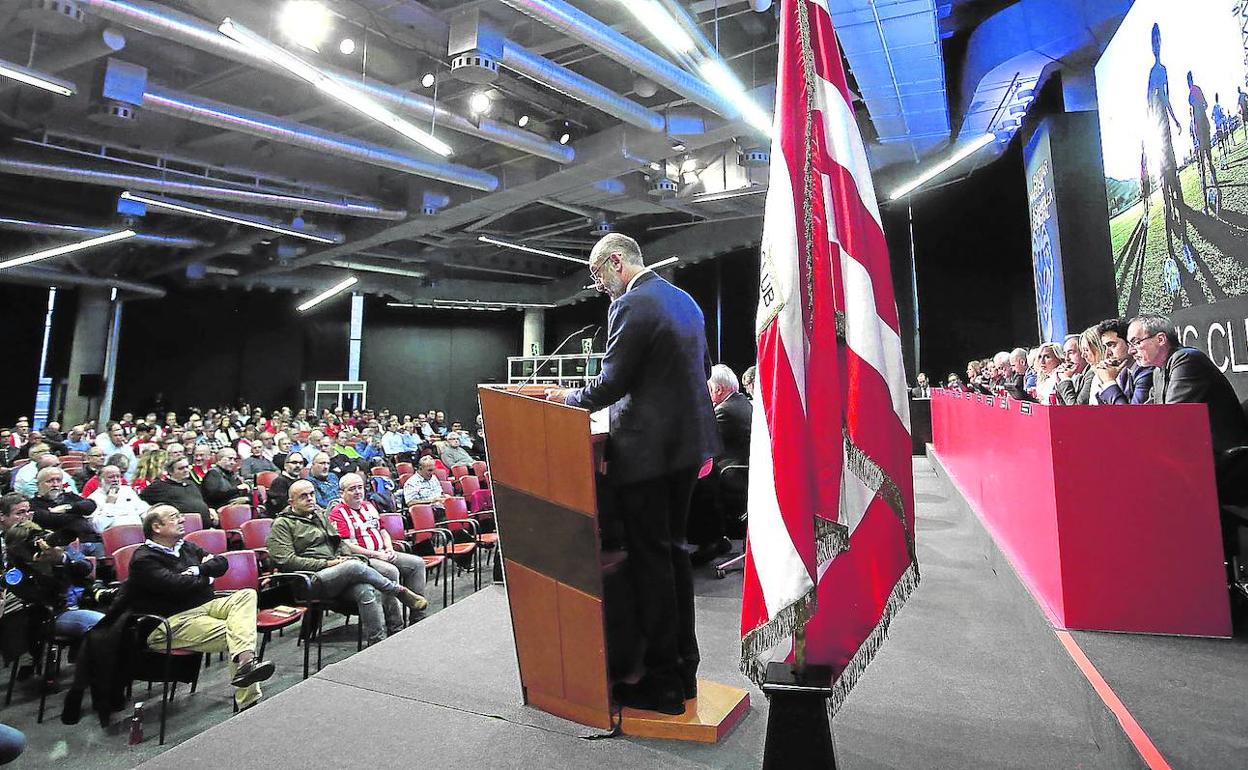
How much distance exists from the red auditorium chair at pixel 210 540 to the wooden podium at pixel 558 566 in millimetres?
3291

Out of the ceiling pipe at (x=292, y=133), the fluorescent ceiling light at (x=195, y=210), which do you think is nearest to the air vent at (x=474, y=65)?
the ceiling pipe at (x=292, y=133)

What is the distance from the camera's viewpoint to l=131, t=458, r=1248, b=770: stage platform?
5.51 ft

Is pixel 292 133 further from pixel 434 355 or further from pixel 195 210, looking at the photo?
pixel 434 355

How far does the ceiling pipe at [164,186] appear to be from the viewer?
28.5ft

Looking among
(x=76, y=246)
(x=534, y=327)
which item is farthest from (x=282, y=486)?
(x=534, y=327)

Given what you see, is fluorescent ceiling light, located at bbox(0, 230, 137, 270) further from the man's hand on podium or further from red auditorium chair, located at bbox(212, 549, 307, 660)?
the man's hand on podium

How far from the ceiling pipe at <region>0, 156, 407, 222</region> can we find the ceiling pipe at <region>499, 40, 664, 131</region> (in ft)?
15.9

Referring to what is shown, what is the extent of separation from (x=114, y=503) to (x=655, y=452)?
18.6 ft

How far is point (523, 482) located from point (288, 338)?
18.7 m

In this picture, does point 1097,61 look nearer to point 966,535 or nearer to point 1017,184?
point 1017,184

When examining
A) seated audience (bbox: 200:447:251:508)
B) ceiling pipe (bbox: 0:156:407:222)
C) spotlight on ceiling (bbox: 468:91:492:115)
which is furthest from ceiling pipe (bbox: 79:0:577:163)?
seated audience (bbox: 200:447:251:508)

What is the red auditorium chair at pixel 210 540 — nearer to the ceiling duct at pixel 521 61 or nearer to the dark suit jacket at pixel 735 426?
the dark suit jacket at pixel 735 426

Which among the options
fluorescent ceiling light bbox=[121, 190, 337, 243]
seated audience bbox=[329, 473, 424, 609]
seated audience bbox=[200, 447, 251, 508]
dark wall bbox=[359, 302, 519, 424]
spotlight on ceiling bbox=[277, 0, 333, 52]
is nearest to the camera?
seated audience bbox=[329, 473, 424, 609]

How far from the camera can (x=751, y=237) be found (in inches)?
532
